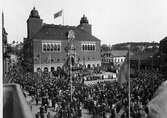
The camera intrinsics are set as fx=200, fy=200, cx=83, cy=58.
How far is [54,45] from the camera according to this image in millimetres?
56844

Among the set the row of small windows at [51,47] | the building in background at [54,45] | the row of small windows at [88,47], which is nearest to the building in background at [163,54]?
the building in background at [54,45]

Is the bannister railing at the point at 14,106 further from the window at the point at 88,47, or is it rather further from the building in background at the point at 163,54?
the window at the point at 88,47

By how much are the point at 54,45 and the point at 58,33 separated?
436 centimetres

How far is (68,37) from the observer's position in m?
59.3

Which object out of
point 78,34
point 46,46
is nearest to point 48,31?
point 46,46

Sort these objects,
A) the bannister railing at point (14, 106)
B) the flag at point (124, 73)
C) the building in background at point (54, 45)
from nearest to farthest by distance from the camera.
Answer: the bannister railing at point (14, 106) < the flag at point (124, 73) < the building in background at point (54, 45)

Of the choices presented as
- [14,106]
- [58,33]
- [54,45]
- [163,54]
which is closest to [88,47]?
[58,33]

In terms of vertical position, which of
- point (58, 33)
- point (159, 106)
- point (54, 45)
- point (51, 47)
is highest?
point (58, 33)

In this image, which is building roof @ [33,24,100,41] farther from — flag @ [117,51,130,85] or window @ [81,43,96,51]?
flag @ [117,51,130,85]

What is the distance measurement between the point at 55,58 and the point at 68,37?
25.0ft

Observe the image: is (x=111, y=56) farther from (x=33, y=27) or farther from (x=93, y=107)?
(x=93, y=107)

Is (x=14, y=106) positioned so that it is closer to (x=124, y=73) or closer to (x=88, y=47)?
(x=124, y=73)

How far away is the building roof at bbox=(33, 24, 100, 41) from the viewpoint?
55.8 metres

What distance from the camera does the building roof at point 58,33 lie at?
5581cm
